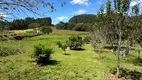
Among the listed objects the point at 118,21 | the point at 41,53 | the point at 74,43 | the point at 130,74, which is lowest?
the point at 130,74

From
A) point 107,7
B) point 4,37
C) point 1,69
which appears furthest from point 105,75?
point 4,37

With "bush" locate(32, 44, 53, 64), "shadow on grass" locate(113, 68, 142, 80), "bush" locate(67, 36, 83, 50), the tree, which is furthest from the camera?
"bush" locate(67, 36, 83, 50)

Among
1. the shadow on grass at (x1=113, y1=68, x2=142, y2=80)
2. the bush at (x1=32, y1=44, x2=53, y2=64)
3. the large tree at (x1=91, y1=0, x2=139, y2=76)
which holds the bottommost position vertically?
the shadow on grass at (x1=113, y1=68, x2=142, y2=80)

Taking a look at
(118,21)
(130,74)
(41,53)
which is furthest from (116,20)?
(41,53)

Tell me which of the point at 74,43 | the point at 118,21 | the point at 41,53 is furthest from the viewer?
the point at 74,43

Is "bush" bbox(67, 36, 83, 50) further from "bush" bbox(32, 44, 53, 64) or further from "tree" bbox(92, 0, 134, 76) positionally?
"tree" bbox(92, 0, 134, 76)

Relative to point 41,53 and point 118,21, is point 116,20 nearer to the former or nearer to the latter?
point 118,21

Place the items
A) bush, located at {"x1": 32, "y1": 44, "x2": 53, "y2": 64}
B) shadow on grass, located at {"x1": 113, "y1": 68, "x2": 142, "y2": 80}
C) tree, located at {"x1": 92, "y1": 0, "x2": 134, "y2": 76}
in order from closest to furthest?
tree, located at {"x1": 92, "y1": 0, "x2": 134, "y2": 76} → shadow on grass, located at {"x1": 113, "y1": 68, "x2": 142, "y2": 80} → bush, located at {"x1": 32, "y1": 44, "x2": 53, "y2": 64}

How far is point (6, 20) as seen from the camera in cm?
485

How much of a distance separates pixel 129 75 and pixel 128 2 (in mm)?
7502

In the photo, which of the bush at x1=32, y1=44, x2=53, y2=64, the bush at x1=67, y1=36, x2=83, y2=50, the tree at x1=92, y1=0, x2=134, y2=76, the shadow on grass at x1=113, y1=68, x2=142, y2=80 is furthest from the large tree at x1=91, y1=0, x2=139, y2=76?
the bush at x1=67, y1=36, x2=83, y2=50

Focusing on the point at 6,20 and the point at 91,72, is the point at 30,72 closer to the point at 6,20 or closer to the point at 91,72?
the point at 91,72

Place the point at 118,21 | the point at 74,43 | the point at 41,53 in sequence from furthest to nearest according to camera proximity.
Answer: the point at 74,43 < the point at 41,53 < the point at 118,21

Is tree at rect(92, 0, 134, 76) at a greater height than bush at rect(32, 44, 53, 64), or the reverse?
tree at rect(92, 0, 134, 76)
